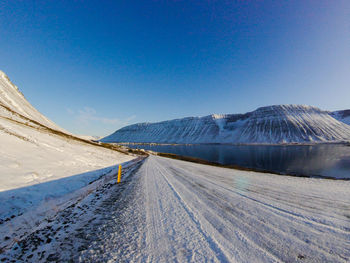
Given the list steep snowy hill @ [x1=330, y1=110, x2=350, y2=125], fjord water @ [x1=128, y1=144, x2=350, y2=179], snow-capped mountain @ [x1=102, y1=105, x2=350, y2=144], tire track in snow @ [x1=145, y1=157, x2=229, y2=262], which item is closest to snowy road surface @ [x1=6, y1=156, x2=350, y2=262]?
tire track in snow @ [x1=145, y1=157, x2=229, y2=262]

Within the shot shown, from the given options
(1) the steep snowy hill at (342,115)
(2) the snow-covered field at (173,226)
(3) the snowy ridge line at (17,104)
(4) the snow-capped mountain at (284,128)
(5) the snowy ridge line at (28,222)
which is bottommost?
(5) the snowy ridge line at (28,222)

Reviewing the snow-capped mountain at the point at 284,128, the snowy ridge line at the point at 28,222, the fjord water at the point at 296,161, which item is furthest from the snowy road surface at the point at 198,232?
the snow-capped mountain at the point at 284,128

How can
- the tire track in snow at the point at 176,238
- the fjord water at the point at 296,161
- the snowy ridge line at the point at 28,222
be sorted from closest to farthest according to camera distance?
the tire track in snow at the point at 176,238 < the snowy ridge line at the point at 28,222 < the fjord water at the point at 296,161

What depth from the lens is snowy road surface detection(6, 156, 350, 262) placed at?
3064 millimetres

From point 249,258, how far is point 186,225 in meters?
1.82

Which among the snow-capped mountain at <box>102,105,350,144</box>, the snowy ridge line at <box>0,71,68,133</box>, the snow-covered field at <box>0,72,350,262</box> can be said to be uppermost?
the snow-capped mountain at <box>102,105,350,144</box>

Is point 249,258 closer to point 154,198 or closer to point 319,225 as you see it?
point 319,225

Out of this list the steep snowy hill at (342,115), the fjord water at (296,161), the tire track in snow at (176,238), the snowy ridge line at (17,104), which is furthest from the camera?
the steep snowy hill at (342,115)

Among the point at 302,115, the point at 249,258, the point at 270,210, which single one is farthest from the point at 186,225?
the point at 302,115

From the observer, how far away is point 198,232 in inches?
155

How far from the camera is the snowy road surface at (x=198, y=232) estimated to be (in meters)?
3.06

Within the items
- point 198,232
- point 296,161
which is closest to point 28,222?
point 198,232

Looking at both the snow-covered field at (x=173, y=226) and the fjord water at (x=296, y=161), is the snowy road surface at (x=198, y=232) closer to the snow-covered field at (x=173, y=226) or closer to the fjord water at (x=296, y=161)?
the snow-covered field at (x=173, y=226)

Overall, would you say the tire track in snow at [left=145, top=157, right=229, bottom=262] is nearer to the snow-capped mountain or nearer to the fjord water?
the fjord water
